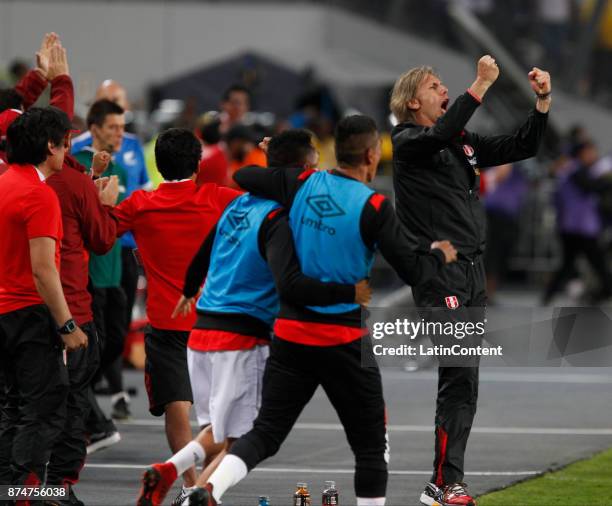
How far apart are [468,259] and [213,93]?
1780cm

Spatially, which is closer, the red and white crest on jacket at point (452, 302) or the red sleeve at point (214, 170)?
the red and white crest on jacket at point (452, 302)

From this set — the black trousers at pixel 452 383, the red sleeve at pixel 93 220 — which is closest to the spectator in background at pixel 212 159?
the red sleeve at pixel 93 220

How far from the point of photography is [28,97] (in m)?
9.98

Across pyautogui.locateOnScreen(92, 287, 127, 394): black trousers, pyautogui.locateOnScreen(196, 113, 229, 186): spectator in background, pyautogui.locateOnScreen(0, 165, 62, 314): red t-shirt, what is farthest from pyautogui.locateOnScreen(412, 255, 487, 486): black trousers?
pyautogui.locateOnScreen(196, 113, 229, 186): spectator in background

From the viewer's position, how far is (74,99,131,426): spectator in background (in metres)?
10.9

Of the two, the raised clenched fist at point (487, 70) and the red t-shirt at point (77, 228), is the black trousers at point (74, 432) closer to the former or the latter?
the red t-shirt at point (77, 228)

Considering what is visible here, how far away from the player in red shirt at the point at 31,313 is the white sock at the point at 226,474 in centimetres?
100

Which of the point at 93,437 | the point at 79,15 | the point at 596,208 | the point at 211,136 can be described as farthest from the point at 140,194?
the point at 79,15

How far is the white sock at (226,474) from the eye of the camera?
7.45 metres

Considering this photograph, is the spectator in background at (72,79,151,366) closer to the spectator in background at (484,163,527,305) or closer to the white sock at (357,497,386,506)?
the white sock at (357,497,386,506)

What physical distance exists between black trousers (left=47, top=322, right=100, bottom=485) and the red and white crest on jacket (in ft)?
6.35

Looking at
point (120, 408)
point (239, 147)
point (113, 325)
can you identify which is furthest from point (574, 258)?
point (113, 325)

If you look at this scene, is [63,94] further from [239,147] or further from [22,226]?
[239,147]

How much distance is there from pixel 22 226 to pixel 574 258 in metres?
14.8
